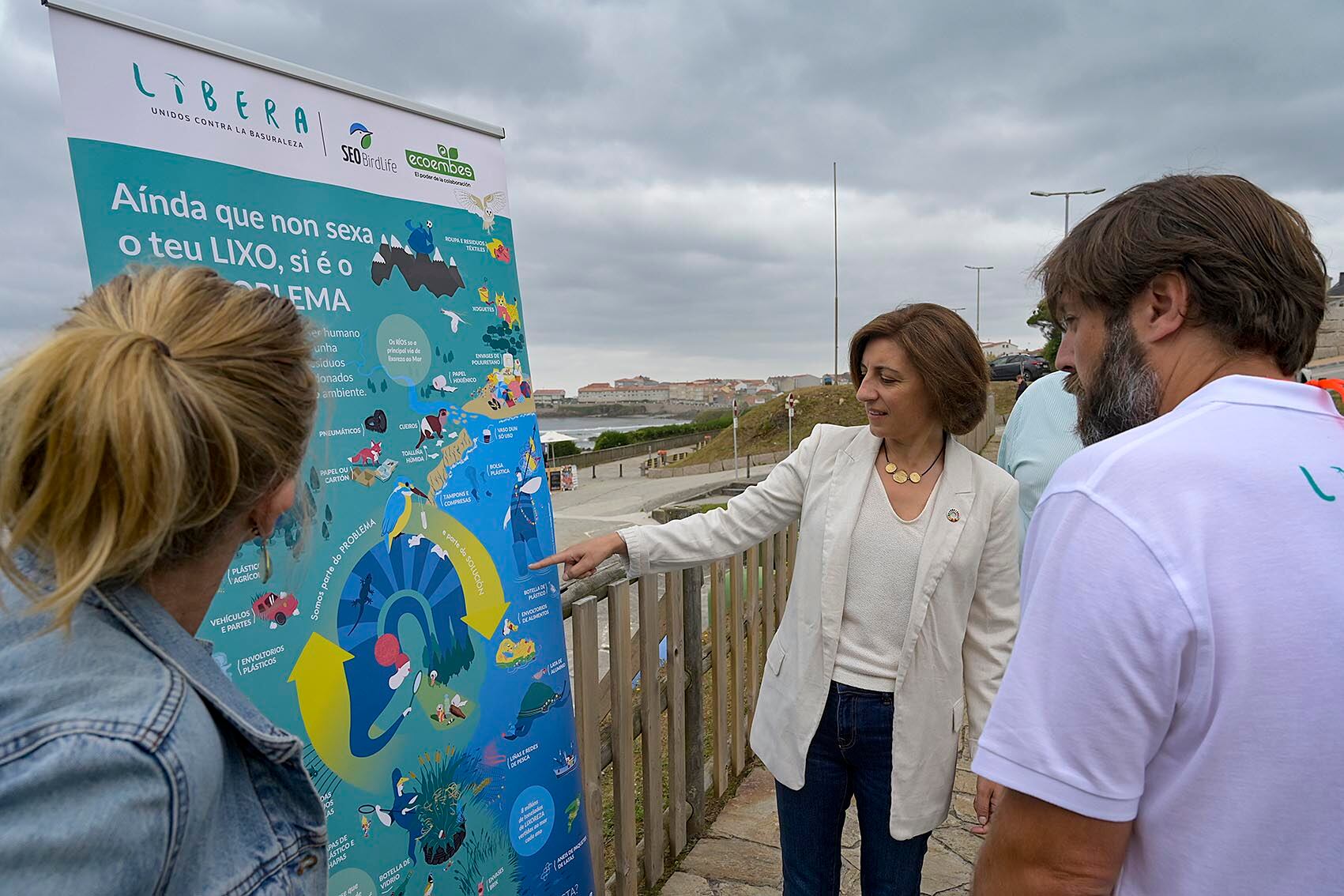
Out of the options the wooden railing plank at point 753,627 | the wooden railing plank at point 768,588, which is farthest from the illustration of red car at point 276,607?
the wooden railing plank at point 768,588

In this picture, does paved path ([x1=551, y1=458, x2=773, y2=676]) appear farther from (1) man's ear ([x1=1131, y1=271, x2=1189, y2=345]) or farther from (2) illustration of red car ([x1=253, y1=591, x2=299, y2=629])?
(1) man's ear ([x1=1131, y1=271, x2=1189, y2=345])

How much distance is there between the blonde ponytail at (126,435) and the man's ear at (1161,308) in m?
1.20

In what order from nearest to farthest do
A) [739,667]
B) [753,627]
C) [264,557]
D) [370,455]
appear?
[264,557], [370,455], [739,667], [753,627]

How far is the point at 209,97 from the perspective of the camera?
1.61 meters

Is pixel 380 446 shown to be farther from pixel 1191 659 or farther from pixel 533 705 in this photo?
pixel 1191 659

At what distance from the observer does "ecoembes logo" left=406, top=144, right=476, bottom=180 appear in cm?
205

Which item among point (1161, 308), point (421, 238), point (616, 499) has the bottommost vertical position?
point (616, 499)

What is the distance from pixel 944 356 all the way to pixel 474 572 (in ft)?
4.59

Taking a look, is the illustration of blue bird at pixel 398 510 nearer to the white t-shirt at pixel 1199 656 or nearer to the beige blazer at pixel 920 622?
the beige blazer at pixel 920 622

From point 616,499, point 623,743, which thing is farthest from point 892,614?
point 616,499

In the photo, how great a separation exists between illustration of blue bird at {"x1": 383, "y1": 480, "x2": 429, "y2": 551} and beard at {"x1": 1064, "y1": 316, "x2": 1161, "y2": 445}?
1.46 metres

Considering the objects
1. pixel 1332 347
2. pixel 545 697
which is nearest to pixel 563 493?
pixel 1332 347

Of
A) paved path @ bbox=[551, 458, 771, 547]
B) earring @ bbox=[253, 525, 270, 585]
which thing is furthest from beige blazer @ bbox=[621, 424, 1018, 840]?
paved path @ bbox=[551, 458, 771, 547]

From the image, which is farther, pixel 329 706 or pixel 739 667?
pixel 739 667
